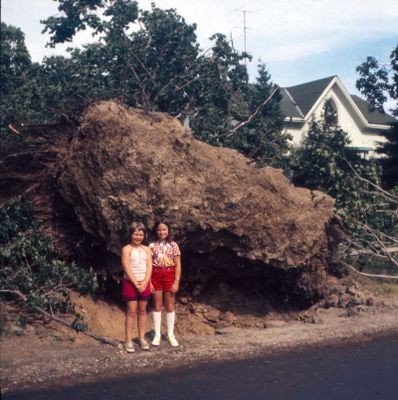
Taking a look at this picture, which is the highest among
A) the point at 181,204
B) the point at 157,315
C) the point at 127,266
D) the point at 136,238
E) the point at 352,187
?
the point at 352,187

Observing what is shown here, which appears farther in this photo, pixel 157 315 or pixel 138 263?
pixel 157 315

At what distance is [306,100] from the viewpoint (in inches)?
1102

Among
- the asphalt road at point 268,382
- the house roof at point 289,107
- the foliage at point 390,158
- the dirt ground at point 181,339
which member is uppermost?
the house roof at point 289,107

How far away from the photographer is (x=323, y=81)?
1123 inches

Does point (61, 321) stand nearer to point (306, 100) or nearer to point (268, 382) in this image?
point (268, 382)

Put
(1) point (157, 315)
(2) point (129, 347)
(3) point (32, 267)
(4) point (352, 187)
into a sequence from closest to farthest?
(2) point (129, 347) → (1) point (157, 315) → (3) point (32, 267) → (4) point (352, 187)

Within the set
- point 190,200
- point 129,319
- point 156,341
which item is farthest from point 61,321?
point 190,200

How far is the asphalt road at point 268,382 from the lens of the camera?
5844mm

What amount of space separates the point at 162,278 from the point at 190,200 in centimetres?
141

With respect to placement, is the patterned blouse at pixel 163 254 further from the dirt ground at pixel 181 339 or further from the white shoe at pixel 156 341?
the dirt ground at pixel 181 339

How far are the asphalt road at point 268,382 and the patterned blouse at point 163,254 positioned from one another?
144 cm

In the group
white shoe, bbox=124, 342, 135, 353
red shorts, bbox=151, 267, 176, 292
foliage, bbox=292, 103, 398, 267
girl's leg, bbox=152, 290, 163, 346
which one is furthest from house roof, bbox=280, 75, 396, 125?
white shoe, bbox=124, 342, 135, 353

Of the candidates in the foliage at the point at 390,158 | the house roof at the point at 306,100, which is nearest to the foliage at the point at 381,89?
the foliage at the point at 390,158

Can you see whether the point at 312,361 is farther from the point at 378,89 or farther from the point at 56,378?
the point at 378,89
